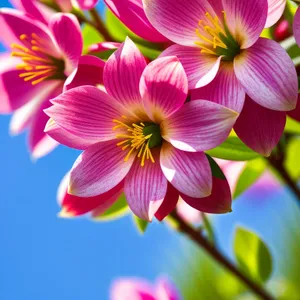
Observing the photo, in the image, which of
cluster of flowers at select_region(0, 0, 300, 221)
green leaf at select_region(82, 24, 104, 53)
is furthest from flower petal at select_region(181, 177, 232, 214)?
green leaf at select_region(82, 24, 104, 53)

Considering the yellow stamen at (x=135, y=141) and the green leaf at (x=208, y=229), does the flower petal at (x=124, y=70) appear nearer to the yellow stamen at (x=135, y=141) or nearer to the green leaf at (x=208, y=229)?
the yellow stamen at (x=135, y=141)

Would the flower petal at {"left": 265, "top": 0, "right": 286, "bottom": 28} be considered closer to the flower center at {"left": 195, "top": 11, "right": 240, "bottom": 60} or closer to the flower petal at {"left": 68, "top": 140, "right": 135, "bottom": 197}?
the flower center at {"left": 195, "top": 11, "right": 240, "bottom": 60}

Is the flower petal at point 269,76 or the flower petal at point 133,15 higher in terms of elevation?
the flower petal at point 133,15

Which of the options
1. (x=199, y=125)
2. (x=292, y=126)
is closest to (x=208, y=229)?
(x=292, y=126)

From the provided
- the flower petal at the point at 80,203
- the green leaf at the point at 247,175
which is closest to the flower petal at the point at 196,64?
the flower petal at the point at 80,203

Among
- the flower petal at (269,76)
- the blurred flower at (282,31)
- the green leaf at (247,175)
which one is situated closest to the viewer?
the flower petal at (269,76)
